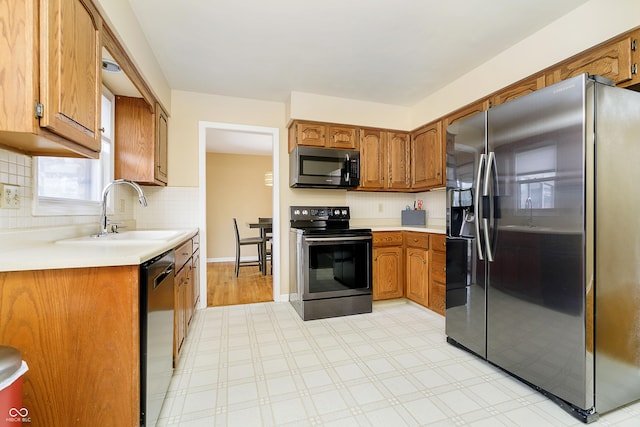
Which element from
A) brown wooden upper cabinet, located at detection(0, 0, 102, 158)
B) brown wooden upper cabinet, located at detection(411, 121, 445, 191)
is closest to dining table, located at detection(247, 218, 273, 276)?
brown wooden upper cabinet, located at detection(411, 121, 445, 191)

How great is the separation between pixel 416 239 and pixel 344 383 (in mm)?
1790

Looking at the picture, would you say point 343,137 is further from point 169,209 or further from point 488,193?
point 169,209

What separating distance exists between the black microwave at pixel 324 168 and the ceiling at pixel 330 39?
0.70 meters

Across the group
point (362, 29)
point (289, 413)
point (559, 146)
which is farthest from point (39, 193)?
point (559, 146)

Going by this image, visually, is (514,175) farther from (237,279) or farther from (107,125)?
(237,279)

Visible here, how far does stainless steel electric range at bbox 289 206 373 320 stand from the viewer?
288 centimetres

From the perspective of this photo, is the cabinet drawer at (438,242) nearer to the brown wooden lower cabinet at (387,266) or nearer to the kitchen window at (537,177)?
the brown wooden lower cabinet at (387,266)

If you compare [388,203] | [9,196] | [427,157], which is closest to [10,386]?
[9,196]

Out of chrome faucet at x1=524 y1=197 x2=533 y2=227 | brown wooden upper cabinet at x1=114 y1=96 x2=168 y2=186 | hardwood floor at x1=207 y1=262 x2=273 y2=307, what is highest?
brown wooden upper cabinet at x1=114 y1=96 x2=168 y2=186

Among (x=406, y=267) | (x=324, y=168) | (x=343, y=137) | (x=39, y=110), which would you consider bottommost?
(x=406, y=267)

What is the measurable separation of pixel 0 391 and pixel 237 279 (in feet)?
12.8

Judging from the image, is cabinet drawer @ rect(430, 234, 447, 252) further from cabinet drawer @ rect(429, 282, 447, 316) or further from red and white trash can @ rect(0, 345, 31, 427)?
red and white trash can @ rect(0, 345, 31, 427)

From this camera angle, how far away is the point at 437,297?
285 cm

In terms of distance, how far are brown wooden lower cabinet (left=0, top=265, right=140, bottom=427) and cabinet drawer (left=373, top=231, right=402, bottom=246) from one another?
245 centimetres
